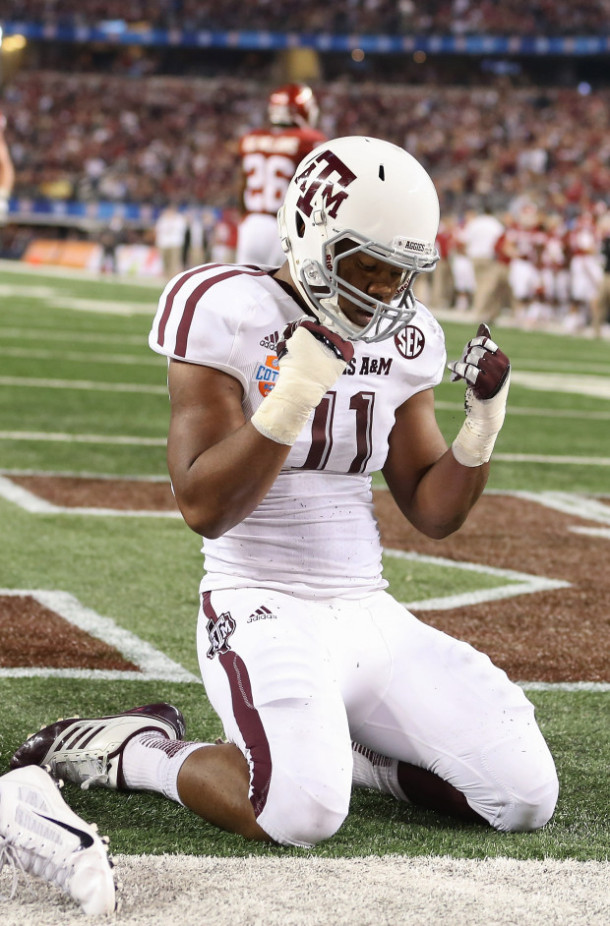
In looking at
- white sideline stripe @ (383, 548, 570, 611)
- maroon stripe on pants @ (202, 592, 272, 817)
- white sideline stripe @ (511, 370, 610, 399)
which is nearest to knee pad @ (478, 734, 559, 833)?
maroon stripe on pants @ (202, 592, 272, 817)

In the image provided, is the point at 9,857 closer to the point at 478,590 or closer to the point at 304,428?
the point at 304,428

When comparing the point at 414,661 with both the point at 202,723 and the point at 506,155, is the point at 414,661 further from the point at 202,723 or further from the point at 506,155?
the point at 506,155

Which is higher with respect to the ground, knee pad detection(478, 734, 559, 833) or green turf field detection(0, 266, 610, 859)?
knee pad detection(478, 734, 559, 833)

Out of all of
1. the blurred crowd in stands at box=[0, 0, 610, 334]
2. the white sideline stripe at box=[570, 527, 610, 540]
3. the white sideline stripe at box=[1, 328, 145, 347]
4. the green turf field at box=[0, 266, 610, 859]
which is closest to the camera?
the green turf field at box=[0, 266, 610, 859]

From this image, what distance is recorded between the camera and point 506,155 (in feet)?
111

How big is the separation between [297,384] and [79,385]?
7288 mm

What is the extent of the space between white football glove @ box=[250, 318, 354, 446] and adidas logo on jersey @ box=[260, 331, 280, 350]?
260 mm

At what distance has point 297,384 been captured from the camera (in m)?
2.47

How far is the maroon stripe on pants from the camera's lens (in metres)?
2.50

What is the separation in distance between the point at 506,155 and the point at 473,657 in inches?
1268

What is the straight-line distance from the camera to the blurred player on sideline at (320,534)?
2.53 metres

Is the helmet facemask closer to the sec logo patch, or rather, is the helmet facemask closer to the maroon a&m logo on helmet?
the maroon a&m logo on helmet

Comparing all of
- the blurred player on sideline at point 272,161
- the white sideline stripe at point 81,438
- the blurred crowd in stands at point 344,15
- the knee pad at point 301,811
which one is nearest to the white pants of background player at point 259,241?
the blurred player on sideline at point 272,161

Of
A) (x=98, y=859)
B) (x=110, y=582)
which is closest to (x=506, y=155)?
(x=110, y=582)
